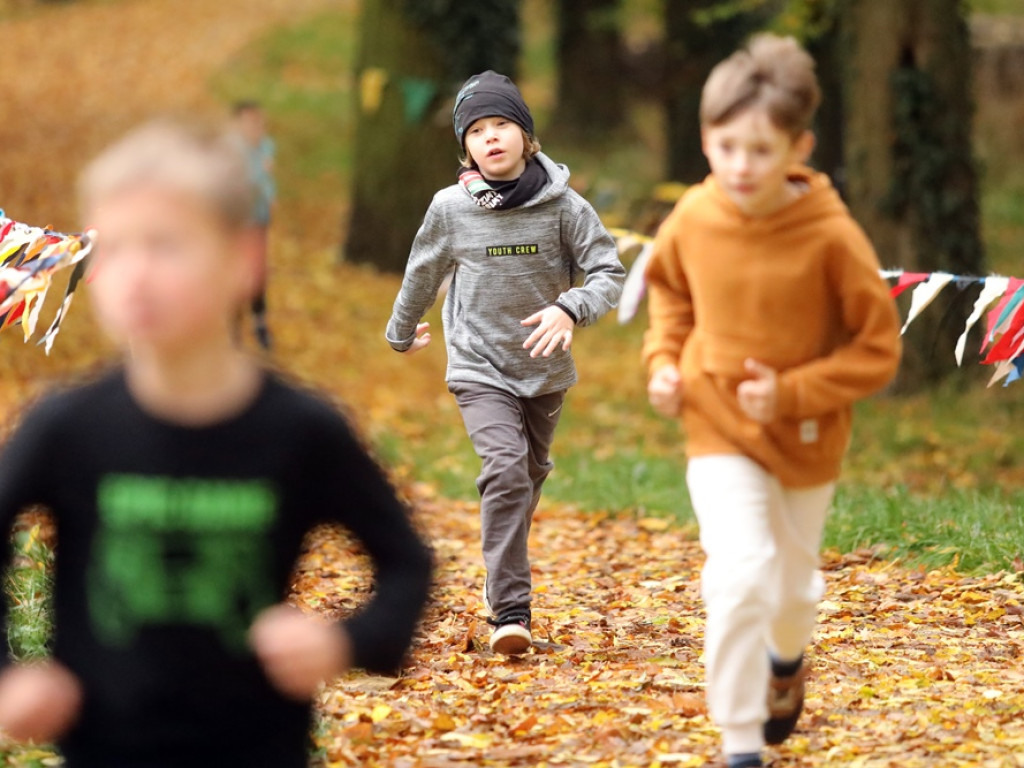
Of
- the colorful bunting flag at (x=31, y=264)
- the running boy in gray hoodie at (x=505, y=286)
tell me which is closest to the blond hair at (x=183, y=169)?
the running boy in gray hoodie at (x=505, y=286)

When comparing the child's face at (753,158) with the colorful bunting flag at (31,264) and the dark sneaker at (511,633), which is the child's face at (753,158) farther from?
the colorful bunting flag at (31,264)

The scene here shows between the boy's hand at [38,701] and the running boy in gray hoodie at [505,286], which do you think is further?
the running boy in gray hoodie at [505,286]

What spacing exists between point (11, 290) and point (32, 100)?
24.4 metres

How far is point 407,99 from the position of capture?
18.8 m

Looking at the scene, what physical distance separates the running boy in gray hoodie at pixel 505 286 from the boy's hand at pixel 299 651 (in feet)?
10.3

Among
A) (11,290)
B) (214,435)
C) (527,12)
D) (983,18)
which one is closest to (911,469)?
(11,290)

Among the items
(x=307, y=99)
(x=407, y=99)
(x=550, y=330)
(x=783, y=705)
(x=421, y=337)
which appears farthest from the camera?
(x=307, y=99)

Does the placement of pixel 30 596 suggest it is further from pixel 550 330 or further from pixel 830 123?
pixel 830 123

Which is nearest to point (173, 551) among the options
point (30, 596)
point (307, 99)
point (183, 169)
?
point (183, 169)

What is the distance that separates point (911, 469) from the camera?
11586 mm

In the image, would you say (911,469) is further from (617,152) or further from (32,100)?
(32,100)

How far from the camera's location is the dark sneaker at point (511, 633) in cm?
570

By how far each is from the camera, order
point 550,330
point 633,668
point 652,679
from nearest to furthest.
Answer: point 652,679, point 550,330, point 633,668

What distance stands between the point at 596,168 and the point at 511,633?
67.9 ft
